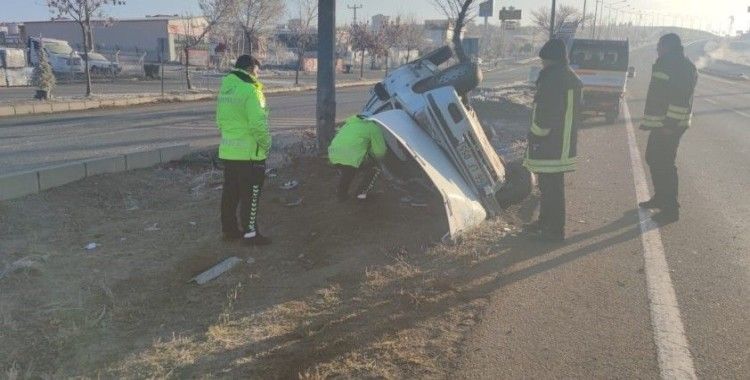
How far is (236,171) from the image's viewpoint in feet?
17.5

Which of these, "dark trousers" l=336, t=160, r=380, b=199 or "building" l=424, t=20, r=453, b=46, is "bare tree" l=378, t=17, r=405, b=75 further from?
"dark trousers" l=336, t=160, r=380, b=199

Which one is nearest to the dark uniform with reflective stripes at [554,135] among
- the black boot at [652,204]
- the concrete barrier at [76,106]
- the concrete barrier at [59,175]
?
the black boot at [652,204]

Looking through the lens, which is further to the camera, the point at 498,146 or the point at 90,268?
the point at 498,146

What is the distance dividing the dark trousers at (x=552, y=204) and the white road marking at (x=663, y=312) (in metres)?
0.80

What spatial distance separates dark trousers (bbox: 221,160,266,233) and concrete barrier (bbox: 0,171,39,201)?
2.47m

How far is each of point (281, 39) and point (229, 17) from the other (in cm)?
3645

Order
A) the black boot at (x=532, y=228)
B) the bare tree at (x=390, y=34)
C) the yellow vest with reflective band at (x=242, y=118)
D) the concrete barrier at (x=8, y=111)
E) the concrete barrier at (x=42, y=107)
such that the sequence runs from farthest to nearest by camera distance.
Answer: the bare tree at (x=390, y=34)
the concrete barrier at (x=42, y=107)
the concrete barrier at (x=8, y=111)
the black boot at (x=532, y=228)
the yellow vest with reflective band at (x=242, y=118)

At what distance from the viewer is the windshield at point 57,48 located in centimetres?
3425

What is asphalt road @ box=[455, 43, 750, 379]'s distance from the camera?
3.49m

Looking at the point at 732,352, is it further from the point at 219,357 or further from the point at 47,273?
the point at 47,273

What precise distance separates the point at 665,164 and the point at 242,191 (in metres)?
4.66

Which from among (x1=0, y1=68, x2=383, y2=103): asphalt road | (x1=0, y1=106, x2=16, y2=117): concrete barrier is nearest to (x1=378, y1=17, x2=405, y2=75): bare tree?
(x1=0, y1=68, x2=383, y2=103): asphalt road

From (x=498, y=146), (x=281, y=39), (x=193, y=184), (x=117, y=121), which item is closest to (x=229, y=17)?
(x=117, y=121)

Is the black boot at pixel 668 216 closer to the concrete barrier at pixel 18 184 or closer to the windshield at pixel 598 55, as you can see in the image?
the concrete barrier at pixel 18 184
